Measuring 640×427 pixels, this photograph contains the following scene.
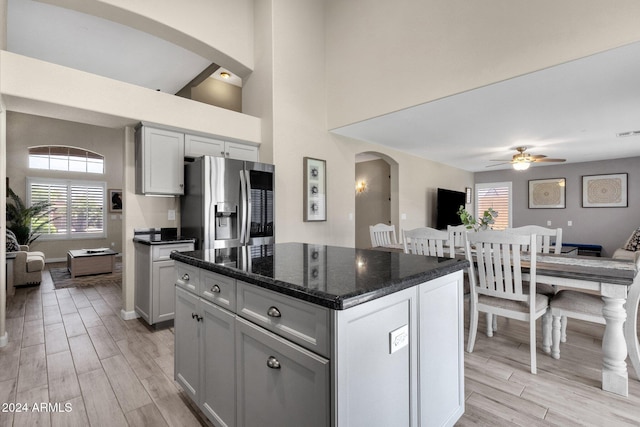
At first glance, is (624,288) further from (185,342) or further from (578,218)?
(578,218)

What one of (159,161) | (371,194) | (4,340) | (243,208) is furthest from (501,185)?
(4,340)

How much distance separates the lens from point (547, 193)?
6980 millimetres

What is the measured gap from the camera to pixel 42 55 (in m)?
4.36

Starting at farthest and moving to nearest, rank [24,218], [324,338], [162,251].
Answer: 1. [24,218]
2. [162,251]
3. [324,338]

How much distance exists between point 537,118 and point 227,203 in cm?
386

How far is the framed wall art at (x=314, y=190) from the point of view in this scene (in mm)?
4207

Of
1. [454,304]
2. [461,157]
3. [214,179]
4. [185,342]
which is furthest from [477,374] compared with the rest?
[461,157]

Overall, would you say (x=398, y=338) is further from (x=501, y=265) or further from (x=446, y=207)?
(x=446, y=207)

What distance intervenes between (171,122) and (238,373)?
2858 mm

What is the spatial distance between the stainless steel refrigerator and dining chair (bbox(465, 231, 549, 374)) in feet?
7.38

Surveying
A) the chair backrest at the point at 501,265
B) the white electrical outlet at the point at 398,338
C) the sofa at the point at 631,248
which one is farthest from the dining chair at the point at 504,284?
the sofa at the point at 631,248

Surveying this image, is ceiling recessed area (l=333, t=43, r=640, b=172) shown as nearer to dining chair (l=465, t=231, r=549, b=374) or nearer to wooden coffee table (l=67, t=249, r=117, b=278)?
dining chair (l=465, t=231, r=549, b=374)

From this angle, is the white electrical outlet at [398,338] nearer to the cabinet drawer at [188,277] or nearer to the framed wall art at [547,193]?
the cabinet drawer at [188,277]

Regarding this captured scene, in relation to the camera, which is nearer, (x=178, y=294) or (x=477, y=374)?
(x=178, y=294)
